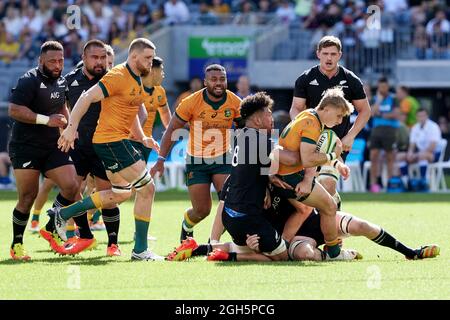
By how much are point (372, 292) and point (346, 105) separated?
2683 millimetres

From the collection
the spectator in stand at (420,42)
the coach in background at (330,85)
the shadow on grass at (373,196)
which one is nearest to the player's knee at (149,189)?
the coach in background at (330,85)

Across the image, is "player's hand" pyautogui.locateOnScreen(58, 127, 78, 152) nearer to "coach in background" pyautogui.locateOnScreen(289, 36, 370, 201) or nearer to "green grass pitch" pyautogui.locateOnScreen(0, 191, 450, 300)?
"green grass pitch" pyautogui.locateOnScreen(0, 191, 450, 300)

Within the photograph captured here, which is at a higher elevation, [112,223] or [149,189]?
[149,189]

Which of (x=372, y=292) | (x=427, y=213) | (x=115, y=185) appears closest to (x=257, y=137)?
(x=115, y=185)

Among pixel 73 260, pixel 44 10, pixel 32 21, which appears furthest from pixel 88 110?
pixel 44 10

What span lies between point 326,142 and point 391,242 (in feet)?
4.09

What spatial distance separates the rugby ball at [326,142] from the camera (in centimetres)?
1120

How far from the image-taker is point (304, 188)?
1108 cm

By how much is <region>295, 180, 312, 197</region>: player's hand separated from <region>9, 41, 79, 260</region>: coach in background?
2.69 metres

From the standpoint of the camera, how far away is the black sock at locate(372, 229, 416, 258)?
11477 mm

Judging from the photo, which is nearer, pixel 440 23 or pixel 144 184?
pixel 144 184

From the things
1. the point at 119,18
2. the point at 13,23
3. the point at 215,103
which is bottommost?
the point at 215,103

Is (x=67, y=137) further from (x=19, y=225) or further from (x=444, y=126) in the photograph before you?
(x=444, y=126)

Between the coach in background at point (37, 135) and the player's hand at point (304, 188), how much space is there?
106 inches
